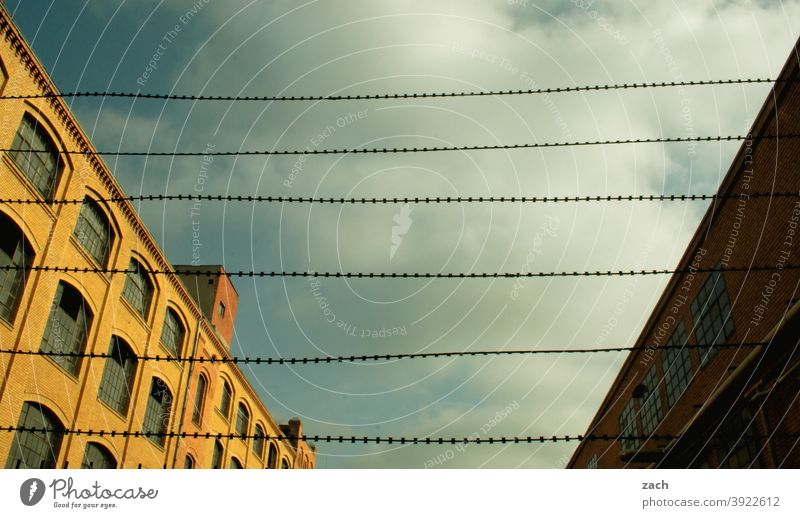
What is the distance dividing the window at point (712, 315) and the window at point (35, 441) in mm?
17857

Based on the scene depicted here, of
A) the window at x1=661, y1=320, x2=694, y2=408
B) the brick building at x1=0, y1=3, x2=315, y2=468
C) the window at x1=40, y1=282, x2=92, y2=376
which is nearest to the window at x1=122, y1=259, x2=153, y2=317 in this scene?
the brick building at x1=0, y1=3, x2=315, y2=468

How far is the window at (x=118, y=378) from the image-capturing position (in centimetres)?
2144

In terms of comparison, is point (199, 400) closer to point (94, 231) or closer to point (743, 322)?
point (94, 231)

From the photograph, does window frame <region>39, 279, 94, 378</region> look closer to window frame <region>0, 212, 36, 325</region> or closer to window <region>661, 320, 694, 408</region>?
window frame <region>0, 212, 36, 325</region>

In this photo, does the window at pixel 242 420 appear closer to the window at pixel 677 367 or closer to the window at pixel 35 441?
the window at pixel 35 441

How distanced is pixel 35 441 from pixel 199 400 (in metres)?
12.6

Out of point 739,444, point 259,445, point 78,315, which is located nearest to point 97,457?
point 78,315

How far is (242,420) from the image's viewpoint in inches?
1430

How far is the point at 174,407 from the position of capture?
26609mm

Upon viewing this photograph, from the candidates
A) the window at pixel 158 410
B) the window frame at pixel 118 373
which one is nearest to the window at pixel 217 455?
the window at pixel 158 410
